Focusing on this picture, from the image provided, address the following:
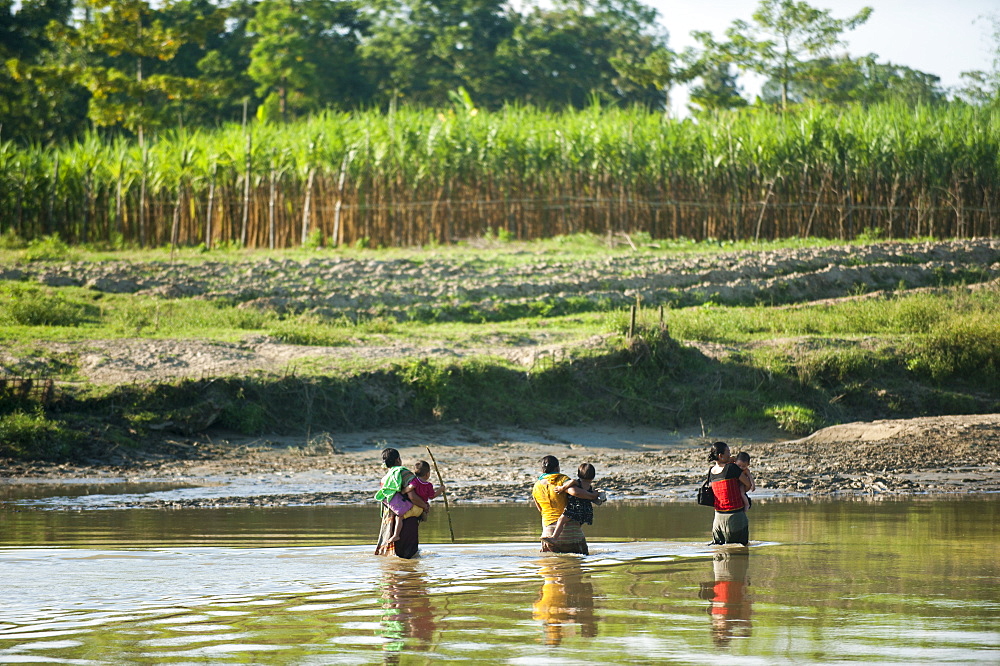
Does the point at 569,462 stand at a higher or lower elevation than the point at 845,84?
lower

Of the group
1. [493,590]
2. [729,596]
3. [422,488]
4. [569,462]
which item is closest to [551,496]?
[422,488]

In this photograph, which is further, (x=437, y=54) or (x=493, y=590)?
(x=437, y=54)

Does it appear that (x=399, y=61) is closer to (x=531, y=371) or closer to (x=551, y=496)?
(x=531, y=371)

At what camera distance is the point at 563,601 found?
7789mm

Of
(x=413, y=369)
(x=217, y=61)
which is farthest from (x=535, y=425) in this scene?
(x=217, y=61)

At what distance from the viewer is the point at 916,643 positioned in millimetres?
6391

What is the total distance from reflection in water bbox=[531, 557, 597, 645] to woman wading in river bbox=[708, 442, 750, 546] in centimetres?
131

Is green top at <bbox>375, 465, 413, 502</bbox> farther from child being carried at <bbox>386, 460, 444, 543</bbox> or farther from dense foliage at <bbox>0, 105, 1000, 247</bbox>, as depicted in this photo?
dense foliage at <bbox>0, 105, 1000, 247</bbox>

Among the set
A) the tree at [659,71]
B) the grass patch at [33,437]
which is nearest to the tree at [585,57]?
the tree at [659,71]

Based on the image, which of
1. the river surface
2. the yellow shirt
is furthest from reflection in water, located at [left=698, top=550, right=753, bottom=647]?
the yellow shirt

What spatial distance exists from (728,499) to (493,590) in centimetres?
256

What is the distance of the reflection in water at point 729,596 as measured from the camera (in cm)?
682

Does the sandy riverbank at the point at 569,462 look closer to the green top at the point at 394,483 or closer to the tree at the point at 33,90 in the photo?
the green top at the point at 394,483

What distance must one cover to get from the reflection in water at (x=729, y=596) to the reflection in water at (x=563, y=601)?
0.72 metres
